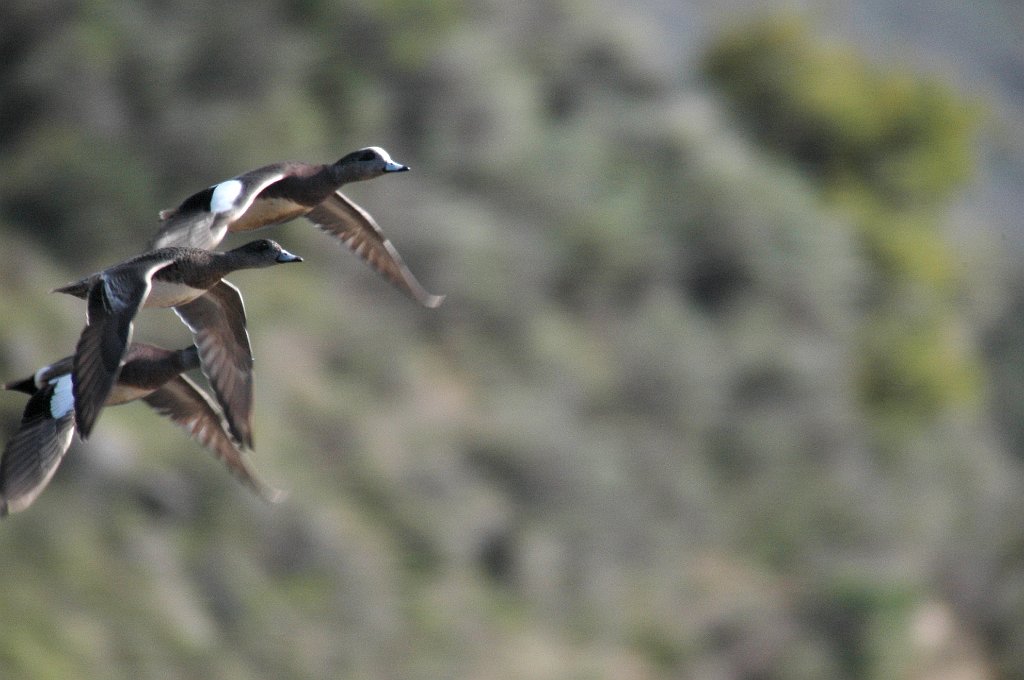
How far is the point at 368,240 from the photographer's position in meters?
6.75

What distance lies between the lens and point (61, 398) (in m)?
5.57

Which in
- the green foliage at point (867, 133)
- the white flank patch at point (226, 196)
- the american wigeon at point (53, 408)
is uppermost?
the green foliage at point (867, 133)

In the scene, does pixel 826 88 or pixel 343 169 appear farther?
pixel 826 88

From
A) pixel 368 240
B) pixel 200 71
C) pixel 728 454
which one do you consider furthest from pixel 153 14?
pixel 368 240

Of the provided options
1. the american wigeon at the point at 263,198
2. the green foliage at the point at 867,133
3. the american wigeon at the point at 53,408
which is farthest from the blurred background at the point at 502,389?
the american wigeon at the point at 263,198

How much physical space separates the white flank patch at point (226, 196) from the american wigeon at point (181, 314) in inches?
5.3

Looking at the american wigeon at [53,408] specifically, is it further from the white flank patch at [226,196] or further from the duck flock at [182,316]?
the white flank patch at [226,196]

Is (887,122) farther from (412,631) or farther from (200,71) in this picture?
(412,631)

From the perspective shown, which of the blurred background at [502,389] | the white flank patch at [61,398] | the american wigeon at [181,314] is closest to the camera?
the american wigeon at [181,314]

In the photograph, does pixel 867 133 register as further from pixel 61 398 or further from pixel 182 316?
pixel 61 398

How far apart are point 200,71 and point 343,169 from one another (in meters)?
20.7

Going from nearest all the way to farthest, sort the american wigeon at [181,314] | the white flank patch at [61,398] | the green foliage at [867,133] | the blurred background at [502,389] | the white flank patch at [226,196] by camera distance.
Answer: the american wigeon at [181,314] → the white flank patch at [226,196] → the white flank patch at [61,398] → the blurred background at [502,389] → the green foliage at [867,133]

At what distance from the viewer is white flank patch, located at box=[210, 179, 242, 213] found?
5352 mm

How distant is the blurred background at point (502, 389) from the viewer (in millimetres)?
19406
